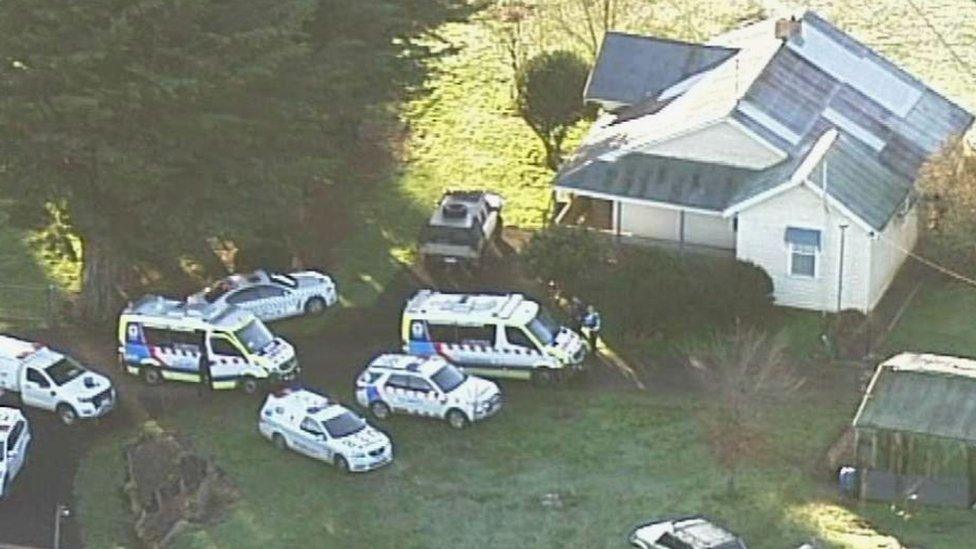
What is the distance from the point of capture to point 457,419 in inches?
1625

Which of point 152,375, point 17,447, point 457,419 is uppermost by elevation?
point 152,375

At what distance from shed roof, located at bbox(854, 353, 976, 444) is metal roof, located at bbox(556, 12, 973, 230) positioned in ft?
23.4

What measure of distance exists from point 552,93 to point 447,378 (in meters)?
16.7

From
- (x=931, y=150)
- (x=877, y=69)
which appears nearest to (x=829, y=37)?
(x=877, y=69)

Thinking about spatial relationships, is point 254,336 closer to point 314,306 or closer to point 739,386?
point 314,306

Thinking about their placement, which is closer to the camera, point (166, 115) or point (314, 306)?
point (166, 115)

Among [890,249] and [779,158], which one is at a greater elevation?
[779,158]

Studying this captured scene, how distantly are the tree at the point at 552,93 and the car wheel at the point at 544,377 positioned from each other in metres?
14.6

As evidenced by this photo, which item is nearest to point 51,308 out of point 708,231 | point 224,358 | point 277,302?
point 277,302

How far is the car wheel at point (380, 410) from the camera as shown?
4191cm

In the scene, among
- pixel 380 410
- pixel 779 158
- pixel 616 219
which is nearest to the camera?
pixel 380 410

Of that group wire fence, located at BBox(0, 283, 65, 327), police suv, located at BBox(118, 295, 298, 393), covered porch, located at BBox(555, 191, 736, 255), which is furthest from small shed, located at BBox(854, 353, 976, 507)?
wire fence, located at BBox(0, 283, 65, 327)

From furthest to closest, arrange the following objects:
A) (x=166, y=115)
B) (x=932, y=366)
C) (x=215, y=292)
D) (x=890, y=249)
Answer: (x=890, y=249) < (x=215, y=292) < (x=166, y=115) < (x=932, y=366)

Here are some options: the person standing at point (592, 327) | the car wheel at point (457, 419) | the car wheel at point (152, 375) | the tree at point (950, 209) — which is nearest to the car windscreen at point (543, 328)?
the person standing at point (592, 327)
